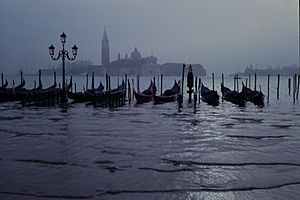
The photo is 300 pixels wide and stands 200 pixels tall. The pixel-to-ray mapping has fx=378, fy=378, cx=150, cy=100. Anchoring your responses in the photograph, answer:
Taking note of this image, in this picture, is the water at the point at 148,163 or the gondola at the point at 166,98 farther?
the gondola at the point at 166,98

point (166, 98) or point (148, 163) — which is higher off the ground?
point (166, 98)

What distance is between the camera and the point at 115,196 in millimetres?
4980

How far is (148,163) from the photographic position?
22.5 feet

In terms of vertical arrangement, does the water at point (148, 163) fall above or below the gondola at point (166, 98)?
below

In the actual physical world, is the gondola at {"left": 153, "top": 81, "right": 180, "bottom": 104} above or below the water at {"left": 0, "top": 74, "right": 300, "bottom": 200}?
above

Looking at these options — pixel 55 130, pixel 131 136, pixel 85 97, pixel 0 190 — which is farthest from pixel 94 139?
pixel 85 97

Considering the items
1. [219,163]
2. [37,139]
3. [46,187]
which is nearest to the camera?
[46,187]

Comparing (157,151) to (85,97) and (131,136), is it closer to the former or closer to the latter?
(131,136)

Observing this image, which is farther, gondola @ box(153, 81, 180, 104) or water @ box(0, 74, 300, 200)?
gondola @ box(153, 81, 180, 104)

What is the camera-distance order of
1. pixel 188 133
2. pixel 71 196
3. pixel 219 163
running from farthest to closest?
pixel 188 133 → pixel 219 163 → pixel 71 196

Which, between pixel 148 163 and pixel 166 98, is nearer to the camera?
pixel 148 163

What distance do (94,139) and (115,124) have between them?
328 centimetres

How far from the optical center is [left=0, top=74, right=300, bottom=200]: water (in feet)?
17.1

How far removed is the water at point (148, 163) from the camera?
522 cm
